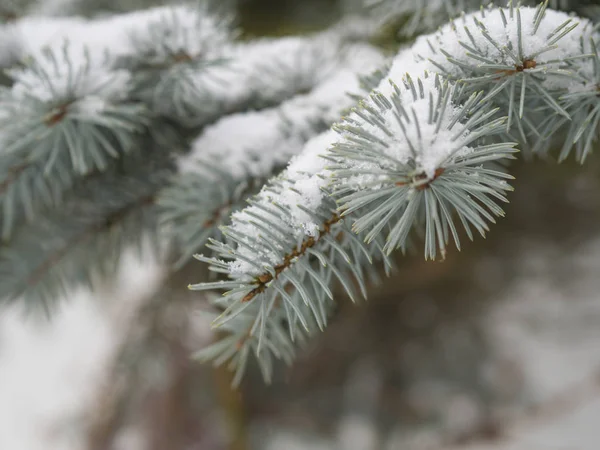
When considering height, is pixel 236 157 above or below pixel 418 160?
above

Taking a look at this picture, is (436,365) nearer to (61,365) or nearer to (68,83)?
(68,83)

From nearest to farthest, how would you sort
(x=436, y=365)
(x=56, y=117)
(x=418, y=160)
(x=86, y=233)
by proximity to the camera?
1. (x=418, y=160)
2. (x=56, y=117)
3. (x=86, y=233)
4. (x=436, y=365)

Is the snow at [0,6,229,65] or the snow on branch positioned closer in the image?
the snow on branch

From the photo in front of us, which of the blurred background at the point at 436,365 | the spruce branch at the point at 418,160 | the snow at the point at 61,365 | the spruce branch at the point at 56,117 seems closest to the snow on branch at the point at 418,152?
the spruce branch at the point at 418,160

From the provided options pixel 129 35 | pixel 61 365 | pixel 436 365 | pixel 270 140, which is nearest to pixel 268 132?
pixel 270 140

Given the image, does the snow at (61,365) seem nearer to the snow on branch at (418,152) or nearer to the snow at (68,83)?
the snow at (68,83)

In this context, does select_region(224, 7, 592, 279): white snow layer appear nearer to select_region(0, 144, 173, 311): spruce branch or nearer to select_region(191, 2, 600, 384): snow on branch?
select_region(191, 2, 600, 384): snow on branch

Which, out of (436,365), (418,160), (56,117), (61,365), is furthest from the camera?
(61,365)

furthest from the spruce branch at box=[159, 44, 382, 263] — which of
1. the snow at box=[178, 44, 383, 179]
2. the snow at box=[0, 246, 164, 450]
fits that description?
the snow at box=[0, 246, 164, 450]
